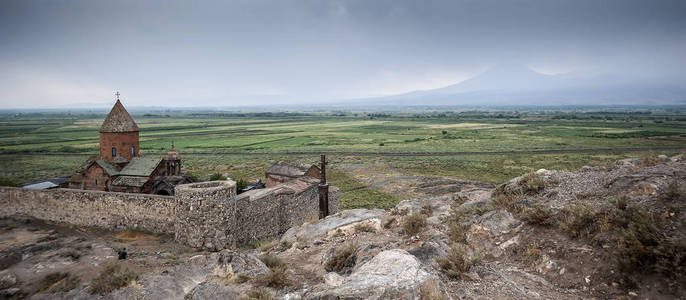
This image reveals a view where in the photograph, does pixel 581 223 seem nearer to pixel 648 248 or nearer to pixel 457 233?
pixel 648 248

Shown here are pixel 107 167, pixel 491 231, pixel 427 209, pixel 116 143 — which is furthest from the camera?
pixel 116 143

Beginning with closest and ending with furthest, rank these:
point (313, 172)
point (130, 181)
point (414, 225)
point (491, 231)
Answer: point (491, 231) < point (414, 225) < point (130, 181) < point (313, 172)

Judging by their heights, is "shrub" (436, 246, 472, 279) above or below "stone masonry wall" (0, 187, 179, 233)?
above

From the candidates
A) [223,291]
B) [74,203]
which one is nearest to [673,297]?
[223,291]

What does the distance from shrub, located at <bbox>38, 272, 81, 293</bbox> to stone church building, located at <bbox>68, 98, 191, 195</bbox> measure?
432 inches

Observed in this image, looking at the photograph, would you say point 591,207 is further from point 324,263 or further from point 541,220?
point 324,263

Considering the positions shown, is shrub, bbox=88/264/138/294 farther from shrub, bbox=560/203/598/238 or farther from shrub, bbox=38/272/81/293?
shrub, bbox=560/203/598/238

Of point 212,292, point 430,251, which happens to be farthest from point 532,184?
point 212,292

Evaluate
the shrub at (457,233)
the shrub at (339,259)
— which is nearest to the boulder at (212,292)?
the shrub at (339,259)

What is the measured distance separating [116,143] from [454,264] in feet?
79.5

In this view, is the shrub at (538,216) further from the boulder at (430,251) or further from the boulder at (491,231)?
the boulder at (430,251)

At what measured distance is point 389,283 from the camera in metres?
5.08

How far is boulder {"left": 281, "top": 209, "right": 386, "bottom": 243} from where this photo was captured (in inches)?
431

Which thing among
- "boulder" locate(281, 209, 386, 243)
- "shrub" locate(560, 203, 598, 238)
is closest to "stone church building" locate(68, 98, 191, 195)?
"boulder" locate(281, 209, 386, 243)
